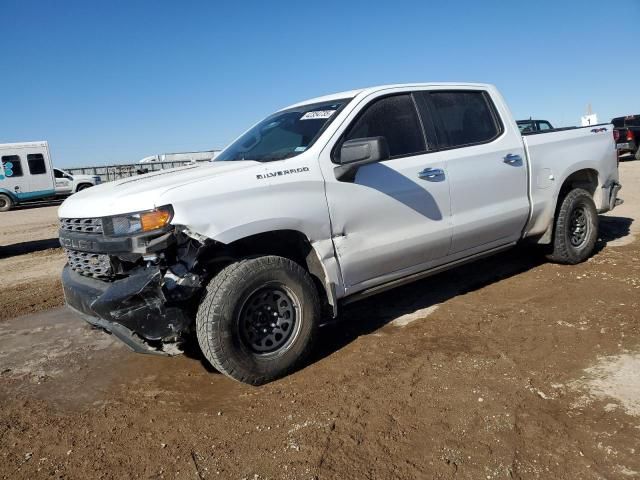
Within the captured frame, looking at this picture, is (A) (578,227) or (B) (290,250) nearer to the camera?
(B) (290,250)

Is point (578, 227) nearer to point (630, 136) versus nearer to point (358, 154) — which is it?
point (358, 154)

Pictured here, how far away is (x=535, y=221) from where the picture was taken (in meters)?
5.36

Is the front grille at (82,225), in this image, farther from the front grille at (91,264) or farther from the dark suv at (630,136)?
the dark suv at (630,136)

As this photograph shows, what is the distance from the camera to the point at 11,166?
22.3m

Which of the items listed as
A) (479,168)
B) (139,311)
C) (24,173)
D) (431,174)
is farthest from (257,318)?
(24,173)

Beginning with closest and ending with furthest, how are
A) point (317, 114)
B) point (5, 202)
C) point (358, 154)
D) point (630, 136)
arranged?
point (358, 154)
point (317, 114)
point (630, 136)
point (5, 202)

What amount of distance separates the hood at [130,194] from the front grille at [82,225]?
0.11 ft

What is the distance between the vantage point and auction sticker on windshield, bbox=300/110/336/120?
163 inches

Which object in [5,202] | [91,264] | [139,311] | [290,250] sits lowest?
[139,311]

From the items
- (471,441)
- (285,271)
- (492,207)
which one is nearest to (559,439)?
(471,441)

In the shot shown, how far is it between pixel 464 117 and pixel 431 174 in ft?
3.07

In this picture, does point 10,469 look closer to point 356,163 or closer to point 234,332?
point 234,332

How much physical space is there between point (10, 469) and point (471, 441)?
8.07 feet

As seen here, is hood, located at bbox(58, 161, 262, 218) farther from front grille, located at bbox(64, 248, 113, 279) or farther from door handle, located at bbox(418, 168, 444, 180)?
door handle, located at bbox(418, 168, 444, 180)
